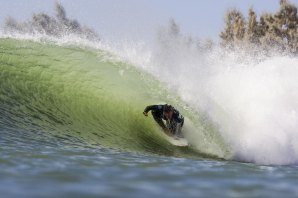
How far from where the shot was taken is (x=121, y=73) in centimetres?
1278

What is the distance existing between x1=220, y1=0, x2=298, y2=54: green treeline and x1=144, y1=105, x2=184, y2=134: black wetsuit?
33120 millimetres

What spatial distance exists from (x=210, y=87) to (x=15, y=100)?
4839 mm

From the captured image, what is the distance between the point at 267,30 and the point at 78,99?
33969 mm

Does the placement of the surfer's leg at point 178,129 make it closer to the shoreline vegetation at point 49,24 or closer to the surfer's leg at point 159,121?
the surfer's leg at point 159,121

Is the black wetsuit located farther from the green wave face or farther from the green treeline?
the green treeline

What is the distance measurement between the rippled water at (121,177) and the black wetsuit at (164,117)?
11.8 ft

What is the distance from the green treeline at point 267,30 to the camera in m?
41.2

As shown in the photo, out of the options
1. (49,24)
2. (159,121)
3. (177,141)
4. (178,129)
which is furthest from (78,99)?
(49,24)

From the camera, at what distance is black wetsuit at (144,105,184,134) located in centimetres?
991

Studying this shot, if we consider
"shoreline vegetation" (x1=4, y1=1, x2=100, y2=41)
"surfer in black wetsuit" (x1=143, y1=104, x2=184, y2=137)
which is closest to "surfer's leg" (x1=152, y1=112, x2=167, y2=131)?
"surfer in black wetsuit" (x1=143, y1=104, x2=184, y2=137)

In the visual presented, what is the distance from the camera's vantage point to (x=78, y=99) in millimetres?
11438

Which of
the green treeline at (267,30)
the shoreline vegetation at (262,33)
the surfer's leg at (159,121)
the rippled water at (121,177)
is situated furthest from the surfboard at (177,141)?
the green treeline at (267,30)

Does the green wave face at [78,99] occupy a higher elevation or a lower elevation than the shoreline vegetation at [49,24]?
lower

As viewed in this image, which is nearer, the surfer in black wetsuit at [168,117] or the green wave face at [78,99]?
the green wave face at [78,99]
